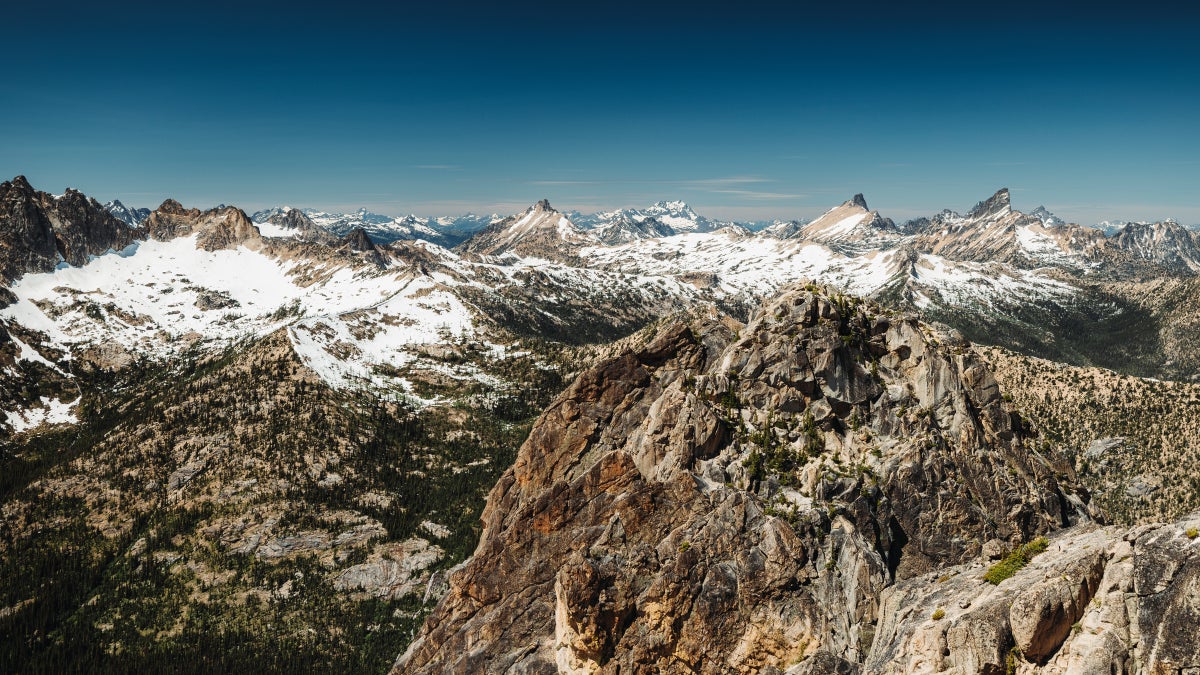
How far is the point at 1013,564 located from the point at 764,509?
15.6 metres

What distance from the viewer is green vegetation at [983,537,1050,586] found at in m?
31.8

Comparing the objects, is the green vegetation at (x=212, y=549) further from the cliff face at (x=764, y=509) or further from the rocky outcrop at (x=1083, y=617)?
the rocky outcrop at (x=1083, y=617)

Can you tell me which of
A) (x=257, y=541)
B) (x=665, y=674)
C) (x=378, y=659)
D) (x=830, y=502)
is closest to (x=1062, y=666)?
(x=830, y=502)

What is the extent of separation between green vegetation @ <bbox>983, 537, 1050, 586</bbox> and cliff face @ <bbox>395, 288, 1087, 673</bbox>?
8204mm

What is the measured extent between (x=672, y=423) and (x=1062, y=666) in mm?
31098

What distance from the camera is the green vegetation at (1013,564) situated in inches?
1250

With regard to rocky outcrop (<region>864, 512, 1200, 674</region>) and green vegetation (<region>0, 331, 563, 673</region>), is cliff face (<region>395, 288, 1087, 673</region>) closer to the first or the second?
rocky outcrop (<region>864, 512, 1200, 674</region>)

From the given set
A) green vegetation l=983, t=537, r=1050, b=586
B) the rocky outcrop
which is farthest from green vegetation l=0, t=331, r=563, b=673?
green vegetation l=983, t=537, r=1050, b=586

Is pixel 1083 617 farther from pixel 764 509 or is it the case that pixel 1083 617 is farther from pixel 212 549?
pixel 212 549

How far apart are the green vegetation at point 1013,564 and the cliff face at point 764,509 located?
8204mm

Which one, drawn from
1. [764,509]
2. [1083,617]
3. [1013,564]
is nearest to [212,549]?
[764,509]

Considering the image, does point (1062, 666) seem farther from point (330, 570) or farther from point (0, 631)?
point (0, 631)

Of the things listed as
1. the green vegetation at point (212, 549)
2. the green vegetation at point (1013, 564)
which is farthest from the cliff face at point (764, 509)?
the green vegetation at point (212, 549)

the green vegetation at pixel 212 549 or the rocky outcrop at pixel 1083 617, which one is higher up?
the rocky outcrop at pixel 1083 617
